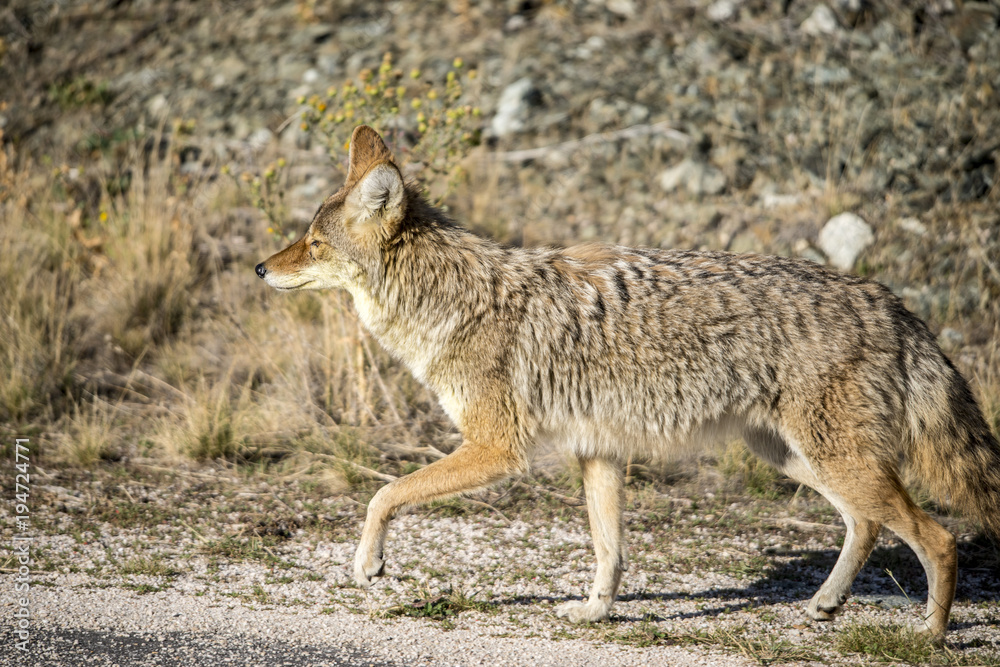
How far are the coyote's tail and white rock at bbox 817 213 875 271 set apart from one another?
3894 millimetres

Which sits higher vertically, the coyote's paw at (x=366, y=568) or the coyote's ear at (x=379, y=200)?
the coyote's ear at (x=379, y=200)

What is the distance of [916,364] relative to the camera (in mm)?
4484

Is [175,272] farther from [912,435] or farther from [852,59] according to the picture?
[852,59]

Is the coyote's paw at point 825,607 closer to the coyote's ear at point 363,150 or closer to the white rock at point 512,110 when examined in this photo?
the coyote's ear at point 363,150

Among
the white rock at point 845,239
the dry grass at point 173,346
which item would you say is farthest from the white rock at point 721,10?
the dry grass at point 173,346

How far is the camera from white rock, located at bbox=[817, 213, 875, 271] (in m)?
8.27

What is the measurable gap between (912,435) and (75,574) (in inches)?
179

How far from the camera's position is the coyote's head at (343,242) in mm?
4668

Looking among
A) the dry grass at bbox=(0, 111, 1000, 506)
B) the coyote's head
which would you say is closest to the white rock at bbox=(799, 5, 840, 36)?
the dry grass at bbox=(0, 111, 1000, 506)

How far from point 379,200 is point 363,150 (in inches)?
24.7

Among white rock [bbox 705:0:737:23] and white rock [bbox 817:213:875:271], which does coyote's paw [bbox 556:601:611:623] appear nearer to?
white rock [bbox 817:213:875:271]

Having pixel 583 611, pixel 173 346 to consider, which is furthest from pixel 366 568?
pixel 173 346

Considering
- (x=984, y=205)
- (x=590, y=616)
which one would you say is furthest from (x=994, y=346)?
(x=590, y=616)

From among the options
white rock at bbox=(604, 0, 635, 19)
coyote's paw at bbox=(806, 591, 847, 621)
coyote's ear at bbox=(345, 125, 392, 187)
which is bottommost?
coyote's paw at bbox=(806, 591, 847, 621)
